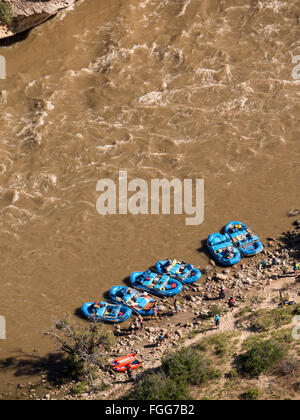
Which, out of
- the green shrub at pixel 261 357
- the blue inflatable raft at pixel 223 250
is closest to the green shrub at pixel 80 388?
the green shrub at pixel 261 357

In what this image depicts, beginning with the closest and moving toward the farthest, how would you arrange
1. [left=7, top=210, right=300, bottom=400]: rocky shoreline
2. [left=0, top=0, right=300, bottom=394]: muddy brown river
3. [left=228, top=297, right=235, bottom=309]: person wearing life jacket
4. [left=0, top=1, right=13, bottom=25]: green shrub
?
[left=7, top=210, right=300, bottom=400]: rocky shoreline < [left=228, top=297, right=235, bottom=309]: person wearing life jacket < [left=0, top=0, right=300, bottom=394]: muddy brown river < [left=0, top=1, right=13, bottom=25]: green shrub

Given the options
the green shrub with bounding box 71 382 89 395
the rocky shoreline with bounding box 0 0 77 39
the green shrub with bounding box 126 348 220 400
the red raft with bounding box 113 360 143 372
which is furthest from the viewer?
the rocky shoreline with bounding box 0 0 77 39

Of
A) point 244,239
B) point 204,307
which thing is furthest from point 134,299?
point 244,239

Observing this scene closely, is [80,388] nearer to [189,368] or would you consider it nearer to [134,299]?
[189,368]

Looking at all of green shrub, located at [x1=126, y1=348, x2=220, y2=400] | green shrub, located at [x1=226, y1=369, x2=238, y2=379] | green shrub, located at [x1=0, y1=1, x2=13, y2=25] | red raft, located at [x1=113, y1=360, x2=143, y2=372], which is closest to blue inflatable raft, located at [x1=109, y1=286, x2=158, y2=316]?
red raft, located at [x1=113, y1=360, x2=143, y2=372]

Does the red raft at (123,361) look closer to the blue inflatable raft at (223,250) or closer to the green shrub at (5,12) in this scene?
the blue inflatable raft at (223,250)

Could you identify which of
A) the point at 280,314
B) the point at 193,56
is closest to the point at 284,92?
the point at 193,56

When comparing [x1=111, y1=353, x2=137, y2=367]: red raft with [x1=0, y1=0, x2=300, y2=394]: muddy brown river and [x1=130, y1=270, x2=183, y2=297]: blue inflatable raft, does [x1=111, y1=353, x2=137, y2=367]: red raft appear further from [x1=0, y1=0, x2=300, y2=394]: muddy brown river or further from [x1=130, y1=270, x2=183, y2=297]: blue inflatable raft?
[x1=130, y1=270, x2=183, y2=297]: blue inflatable raft
